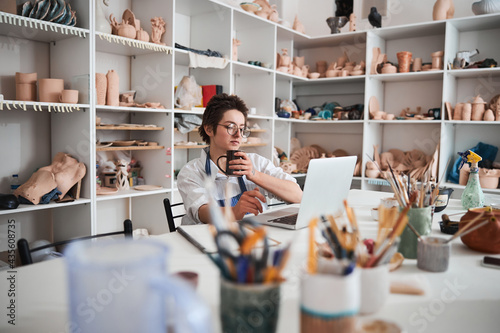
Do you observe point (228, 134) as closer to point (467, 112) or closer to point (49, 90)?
point (49, 90)

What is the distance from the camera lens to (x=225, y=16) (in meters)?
3.43

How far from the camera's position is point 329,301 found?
21.6 inches

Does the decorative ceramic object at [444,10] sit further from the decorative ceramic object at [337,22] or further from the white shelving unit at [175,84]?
the decorative ceramic object at [337,22]

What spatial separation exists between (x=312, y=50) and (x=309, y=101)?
62cm

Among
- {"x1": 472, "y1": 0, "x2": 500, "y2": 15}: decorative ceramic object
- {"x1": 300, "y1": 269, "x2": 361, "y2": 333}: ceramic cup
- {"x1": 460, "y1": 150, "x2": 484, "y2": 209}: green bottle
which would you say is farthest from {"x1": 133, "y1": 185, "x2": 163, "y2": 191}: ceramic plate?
{"x1": 472, "y1": 0, "x2": 500, "y2": 15}: decorative ceramic object

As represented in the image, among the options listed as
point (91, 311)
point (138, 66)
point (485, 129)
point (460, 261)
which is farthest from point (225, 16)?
point (91, 311)

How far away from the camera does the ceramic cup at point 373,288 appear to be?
29.0 inches

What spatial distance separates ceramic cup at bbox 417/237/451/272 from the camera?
1.02 m

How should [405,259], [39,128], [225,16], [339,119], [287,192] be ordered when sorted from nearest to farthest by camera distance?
[405,259] < [287,192] < [39,128] < [225,16] < [339,119]

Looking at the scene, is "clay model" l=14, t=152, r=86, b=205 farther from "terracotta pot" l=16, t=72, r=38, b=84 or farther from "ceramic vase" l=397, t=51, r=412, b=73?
"ceramic vase" l=397, t=51, r=412, b=73

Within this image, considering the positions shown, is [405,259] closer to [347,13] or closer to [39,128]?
[39,128]

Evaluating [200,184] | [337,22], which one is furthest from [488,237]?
[337,22]

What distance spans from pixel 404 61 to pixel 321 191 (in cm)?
292

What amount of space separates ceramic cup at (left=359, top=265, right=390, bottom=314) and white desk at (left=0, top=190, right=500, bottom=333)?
0.09ft
